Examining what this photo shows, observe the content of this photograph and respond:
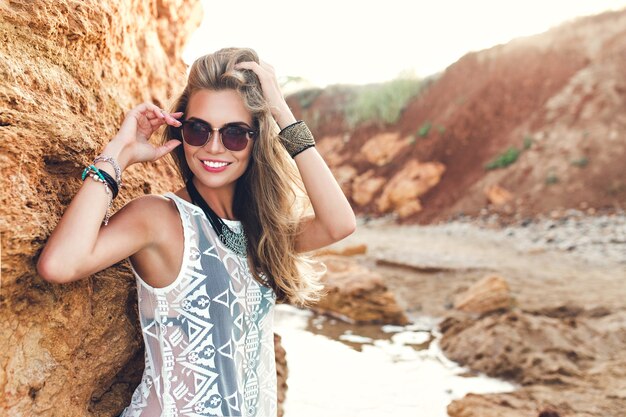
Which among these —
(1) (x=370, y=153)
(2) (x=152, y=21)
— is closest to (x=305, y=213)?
(2) (x=152, y=21)

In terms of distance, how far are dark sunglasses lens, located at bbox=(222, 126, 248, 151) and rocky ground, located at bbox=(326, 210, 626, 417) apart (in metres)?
2.48

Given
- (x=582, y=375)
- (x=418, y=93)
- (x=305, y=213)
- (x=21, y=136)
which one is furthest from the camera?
(x=418, y=93)

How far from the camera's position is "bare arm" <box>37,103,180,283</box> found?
1.38 metres

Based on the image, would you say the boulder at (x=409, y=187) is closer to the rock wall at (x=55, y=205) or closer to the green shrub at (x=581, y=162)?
the green shrub at (x=581, y=162)

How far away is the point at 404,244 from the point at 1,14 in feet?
36.9

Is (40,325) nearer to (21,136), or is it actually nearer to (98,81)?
(21,136)

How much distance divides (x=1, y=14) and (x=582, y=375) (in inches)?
171

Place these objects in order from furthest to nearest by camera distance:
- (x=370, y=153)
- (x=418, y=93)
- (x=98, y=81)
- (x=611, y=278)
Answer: (x=418, y=93) → (x=370, y=153) → (x=611, y=278) → (x=98, y=81)

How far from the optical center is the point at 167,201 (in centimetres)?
171

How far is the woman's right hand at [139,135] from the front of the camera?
5.39ft

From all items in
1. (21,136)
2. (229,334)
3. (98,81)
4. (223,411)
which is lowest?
(223,411)

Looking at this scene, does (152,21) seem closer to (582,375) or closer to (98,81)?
(98,81)

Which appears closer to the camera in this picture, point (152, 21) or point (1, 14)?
point (1, 14)

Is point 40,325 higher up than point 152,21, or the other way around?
point 152,21
